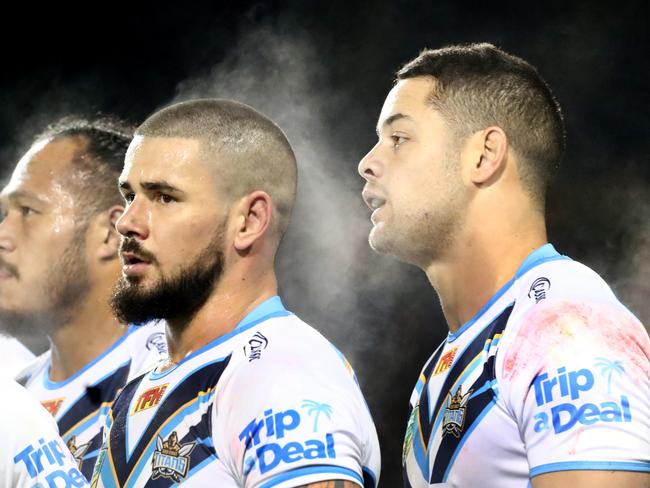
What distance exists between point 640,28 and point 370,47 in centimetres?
104

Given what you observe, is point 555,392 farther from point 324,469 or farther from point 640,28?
point 640,28

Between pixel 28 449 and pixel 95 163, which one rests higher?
pixel 95 163

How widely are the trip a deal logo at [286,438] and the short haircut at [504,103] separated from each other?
Result: 78 cm

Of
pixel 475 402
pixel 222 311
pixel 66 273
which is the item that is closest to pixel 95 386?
pixel 66 273

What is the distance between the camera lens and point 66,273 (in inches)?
121

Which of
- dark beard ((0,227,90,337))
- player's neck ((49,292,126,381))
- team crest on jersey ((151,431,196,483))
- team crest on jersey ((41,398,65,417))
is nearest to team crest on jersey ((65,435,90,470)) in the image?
team crest on jersey ((41,398,65,417))

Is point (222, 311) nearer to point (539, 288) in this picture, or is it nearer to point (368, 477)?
point (368, 477)

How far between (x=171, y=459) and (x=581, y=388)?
817 mm

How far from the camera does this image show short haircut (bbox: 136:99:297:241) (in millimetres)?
2299

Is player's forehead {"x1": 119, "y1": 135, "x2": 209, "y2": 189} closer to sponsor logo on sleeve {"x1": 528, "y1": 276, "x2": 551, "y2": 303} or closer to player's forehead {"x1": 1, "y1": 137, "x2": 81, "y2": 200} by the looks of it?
sponsor logo on sleeve {"x1": 528, "y1": 276, "x2": 551, "y2": 303}

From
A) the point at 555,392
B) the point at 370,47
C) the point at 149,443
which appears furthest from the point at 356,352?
the point at 555,392

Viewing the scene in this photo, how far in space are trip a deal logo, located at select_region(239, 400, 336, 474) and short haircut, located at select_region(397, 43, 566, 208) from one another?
78 centimetres

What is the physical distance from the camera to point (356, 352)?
371 centimetres

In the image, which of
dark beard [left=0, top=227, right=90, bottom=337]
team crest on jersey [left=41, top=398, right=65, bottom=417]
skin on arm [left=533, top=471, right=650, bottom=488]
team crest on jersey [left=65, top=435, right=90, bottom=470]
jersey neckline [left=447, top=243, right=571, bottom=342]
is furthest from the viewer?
dark beard [left=0, top=227, right=90, bottom=337]
